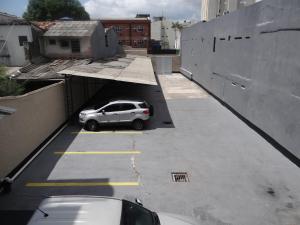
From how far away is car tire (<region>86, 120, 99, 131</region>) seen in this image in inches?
612

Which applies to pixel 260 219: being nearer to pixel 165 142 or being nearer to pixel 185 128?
pixel 165 142

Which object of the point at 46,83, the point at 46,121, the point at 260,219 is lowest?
the point at 260,219

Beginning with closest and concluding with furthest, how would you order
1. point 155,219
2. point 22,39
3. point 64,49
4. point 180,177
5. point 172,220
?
point 155,219 → point 172,220 → point 180,177 → point 64,49 → point 22,39

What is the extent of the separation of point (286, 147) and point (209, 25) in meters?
17.3

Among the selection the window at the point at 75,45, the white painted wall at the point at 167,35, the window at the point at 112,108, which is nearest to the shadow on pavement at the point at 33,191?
the window at the point at 112,108

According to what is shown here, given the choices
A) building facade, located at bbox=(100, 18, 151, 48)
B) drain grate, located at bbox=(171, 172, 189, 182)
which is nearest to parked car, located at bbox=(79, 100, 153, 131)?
drain grate, located at bbox=(171, 172, 189, 182)

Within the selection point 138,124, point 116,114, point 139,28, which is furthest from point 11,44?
point 139,28

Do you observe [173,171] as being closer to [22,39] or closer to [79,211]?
[79,211]

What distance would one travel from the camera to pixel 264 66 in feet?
47.4

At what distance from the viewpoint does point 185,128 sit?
635 inches

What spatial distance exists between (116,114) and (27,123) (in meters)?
5.04

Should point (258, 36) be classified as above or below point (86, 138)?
above

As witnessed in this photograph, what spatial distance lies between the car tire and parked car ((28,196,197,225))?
10.4 meters

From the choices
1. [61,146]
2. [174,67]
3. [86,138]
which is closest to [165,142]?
[86,138]
